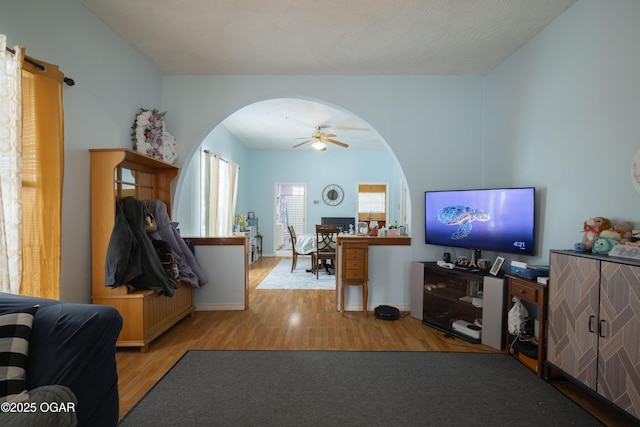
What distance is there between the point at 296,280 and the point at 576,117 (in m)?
4.27

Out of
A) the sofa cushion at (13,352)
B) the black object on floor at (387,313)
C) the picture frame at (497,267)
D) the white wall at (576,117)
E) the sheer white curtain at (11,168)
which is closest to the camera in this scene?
the sofa cushion at (13,352)

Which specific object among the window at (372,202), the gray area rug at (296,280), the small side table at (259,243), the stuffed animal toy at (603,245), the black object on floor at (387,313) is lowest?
the gray area rug at (296,280)

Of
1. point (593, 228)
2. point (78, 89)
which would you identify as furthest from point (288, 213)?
point (593, 228)

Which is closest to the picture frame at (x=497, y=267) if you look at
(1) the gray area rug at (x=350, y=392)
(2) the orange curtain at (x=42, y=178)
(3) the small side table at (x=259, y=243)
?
(1) the gray area rug at (x=350, y=392)

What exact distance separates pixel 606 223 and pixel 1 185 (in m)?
3.77

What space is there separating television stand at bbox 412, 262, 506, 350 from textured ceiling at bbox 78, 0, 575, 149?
2253mm

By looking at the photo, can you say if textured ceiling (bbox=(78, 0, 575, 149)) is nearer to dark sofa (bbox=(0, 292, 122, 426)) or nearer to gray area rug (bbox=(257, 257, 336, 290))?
dark sofa (bbox=(0, 292, 122, 426))

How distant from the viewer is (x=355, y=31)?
261cm

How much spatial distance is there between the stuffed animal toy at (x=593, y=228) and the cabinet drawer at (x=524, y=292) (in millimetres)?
478

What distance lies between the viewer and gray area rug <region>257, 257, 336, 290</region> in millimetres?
4758

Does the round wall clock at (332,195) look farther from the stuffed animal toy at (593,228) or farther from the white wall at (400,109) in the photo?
the stuffed animal toy at (593,228)

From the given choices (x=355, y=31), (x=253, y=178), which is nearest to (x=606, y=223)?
(x=355, y=31)

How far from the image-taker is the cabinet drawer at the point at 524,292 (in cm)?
223

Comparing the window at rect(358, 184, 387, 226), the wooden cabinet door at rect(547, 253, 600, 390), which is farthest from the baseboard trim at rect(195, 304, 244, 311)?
the window at rect(358, 184, 387, 226)
